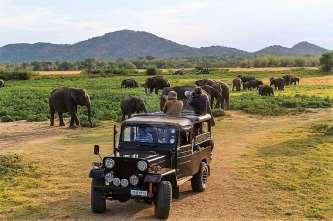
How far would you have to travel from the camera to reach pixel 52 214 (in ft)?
43.9

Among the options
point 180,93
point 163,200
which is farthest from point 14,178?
point 180,93

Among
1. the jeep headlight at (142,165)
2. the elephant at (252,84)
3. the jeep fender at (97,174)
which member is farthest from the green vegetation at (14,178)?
the elephant at (252,84)

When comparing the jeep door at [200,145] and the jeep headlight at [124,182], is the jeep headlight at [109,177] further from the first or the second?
the jeep door at [200,145]

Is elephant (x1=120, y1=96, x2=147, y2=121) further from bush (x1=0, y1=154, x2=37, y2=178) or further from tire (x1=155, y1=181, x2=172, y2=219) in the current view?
tire (x1=155, y1=181, x2=172, y2=219)

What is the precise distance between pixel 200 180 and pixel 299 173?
4.04 meters

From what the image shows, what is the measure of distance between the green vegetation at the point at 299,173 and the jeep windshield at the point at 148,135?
2.71 metres

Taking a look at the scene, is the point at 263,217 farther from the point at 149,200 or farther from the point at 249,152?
the point at 249,152

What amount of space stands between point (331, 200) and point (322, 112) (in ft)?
71.1

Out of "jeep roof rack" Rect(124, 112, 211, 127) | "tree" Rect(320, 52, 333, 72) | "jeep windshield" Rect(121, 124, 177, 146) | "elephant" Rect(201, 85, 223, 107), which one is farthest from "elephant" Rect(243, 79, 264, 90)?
"jeep windshield" Rect(121, 124, 177, 146)

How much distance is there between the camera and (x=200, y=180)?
50.1ft

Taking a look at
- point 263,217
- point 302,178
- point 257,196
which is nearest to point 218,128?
point 302,178

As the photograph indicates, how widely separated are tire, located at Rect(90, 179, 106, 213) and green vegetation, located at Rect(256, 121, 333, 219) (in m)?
3.63

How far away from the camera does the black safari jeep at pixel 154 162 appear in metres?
12.6

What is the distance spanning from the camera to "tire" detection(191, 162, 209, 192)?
1522 cm
